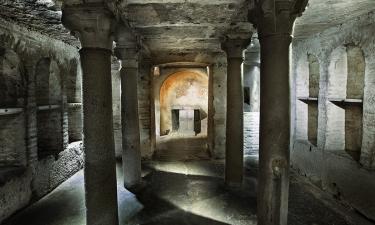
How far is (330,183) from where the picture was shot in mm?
6012

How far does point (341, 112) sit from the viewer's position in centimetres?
628

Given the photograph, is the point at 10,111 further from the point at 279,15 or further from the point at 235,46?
the point at 279,15

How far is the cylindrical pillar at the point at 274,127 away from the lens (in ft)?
9.98

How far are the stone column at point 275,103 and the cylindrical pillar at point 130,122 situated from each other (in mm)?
3408

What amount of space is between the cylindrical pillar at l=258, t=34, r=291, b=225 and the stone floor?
1515 mm

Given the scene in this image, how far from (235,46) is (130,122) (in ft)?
9.67

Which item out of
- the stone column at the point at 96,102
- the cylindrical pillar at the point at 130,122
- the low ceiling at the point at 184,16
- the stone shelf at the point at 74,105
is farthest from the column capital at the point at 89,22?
the stone shelf at the point at 74,105

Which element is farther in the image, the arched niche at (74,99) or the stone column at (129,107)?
the arched niche at (74,99)

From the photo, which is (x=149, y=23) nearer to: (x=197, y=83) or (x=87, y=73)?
(x=87, y=73)

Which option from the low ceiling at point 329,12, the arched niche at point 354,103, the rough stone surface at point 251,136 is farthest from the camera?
the rough stone surface at point 251,136

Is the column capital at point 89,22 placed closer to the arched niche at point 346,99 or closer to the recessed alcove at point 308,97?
the arched niche at point 346,99

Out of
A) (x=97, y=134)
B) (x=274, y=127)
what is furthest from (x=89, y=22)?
(x=274, y=127)

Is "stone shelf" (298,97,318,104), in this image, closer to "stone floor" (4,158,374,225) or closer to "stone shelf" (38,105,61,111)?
"stone floor" (4,158,374,225)

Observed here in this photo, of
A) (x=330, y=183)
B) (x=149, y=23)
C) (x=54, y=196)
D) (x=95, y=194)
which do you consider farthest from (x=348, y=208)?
(x=54, y=196)
